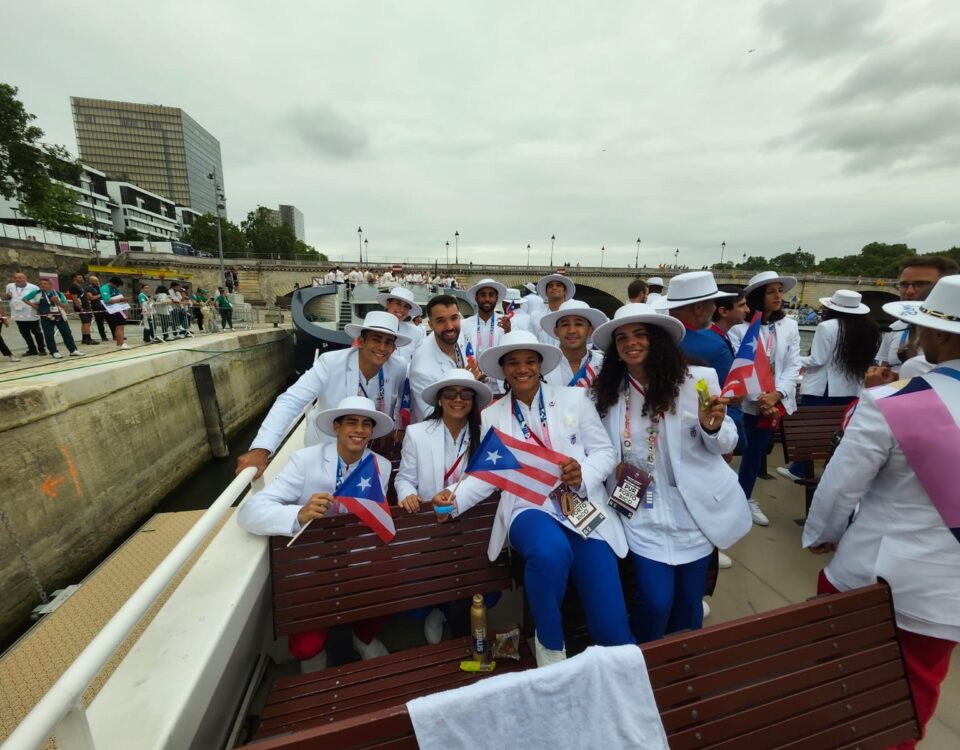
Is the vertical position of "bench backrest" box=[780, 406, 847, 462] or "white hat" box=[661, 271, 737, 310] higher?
"white hat" box=[661, 271, 737, 310]

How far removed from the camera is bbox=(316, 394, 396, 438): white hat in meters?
2.54

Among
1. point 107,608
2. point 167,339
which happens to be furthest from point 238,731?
point 167,339

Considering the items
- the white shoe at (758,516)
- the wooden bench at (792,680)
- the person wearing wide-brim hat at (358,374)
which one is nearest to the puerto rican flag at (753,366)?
the white shoe at (758,516)

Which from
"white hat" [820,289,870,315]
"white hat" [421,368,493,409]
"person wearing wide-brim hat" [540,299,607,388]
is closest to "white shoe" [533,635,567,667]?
"white hat" [421,368,493,409]

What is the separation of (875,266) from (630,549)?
111767 millimetres

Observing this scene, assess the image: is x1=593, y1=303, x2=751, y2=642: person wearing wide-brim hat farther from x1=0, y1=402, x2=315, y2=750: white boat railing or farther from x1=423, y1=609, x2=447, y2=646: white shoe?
x1=0, y1=402, x2=315, y2=750: white boat railing

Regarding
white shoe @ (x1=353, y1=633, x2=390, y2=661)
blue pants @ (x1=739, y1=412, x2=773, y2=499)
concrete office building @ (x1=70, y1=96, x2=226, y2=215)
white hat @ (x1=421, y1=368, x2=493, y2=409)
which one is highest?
concrete office building @ (x1=70, y1=96, x2=226, y2=215)

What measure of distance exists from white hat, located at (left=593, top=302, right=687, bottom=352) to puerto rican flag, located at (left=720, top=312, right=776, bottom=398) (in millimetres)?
874

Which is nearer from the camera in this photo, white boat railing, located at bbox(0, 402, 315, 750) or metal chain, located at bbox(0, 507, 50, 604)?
white boat railing, located at bbox(0, 402, 315, 750)

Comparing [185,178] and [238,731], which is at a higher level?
[185,178]

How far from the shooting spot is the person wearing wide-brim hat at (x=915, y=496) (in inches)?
58.4

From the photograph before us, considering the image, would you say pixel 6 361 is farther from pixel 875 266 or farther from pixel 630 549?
pixel 875 266

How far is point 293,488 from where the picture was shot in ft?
8.27

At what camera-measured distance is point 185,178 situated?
359 feet
